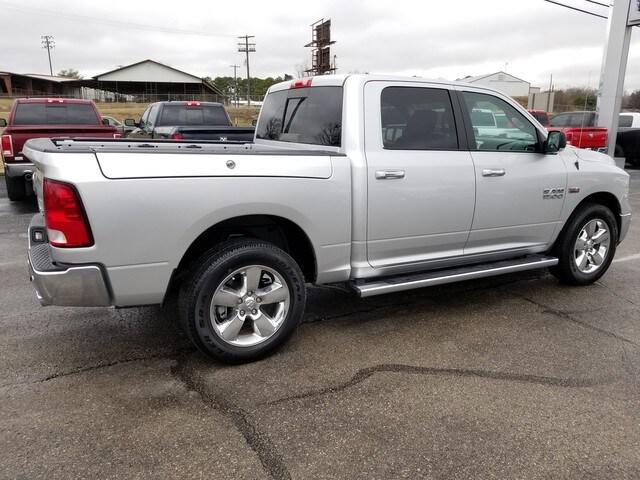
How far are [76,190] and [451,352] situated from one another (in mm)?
2590

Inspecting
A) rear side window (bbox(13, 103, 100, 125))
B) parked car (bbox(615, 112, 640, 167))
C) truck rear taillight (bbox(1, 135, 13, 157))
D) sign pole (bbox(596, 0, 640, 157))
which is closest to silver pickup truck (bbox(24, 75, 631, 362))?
truck rear taillight (bbox(1, 135, 13, 157))

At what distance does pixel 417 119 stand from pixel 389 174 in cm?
61

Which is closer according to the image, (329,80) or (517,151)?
(329,80)

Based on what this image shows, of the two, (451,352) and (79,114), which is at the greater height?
(79,114)

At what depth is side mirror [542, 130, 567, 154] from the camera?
4.53 m

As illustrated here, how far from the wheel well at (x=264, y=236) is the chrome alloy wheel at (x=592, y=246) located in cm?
276

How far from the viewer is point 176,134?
934 cm

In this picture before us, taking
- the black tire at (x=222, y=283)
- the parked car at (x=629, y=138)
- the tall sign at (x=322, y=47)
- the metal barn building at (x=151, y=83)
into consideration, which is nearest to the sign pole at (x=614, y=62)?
the parked car at (x=629, y=138)

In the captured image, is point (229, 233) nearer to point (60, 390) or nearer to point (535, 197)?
point (60, 390)

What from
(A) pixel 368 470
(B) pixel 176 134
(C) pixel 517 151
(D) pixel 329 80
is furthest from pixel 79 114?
(A) pixel 368 470

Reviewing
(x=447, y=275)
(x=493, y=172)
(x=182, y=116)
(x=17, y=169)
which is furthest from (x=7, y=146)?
(x=493, y=172)

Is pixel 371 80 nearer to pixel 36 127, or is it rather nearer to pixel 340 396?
pixel 340 396

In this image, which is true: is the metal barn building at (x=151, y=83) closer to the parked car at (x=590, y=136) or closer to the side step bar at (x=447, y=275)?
the parked car at (x=590, y=136)

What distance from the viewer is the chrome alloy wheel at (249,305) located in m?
3.35
